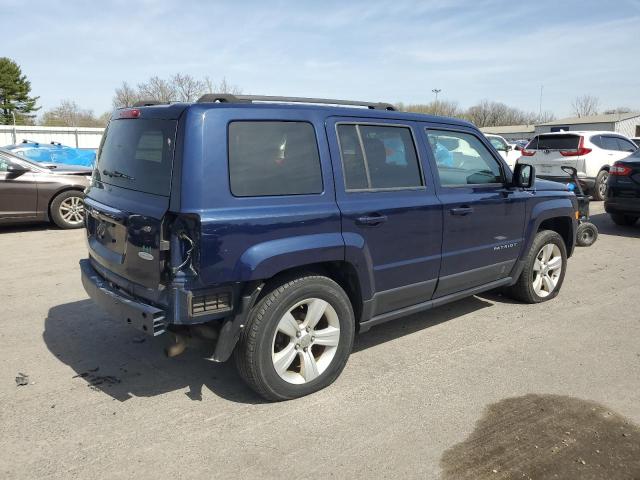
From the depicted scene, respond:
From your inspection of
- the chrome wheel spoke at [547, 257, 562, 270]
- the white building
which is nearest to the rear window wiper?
the chrome wheel spoke at [547, 257, 562, 270]

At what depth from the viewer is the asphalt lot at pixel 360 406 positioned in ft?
9.04

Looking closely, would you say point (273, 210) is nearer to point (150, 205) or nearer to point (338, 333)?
point (150, 205)

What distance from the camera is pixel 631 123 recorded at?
59438 millimetres

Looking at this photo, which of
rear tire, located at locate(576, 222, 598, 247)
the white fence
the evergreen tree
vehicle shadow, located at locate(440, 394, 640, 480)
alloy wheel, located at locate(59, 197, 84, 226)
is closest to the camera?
vehicle shadow, located at locate(440, 394, 640, 480)

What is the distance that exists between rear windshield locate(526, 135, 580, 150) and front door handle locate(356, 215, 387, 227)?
11027 millimetres

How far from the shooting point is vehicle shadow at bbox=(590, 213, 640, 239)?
9547 mm

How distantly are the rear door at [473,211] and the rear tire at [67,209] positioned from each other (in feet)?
24.0

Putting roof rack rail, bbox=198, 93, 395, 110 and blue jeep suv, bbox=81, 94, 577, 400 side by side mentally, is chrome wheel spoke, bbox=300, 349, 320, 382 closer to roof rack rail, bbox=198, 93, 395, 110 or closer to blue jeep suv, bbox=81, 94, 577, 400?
blue jeep suv, bbox=81, 94, 577, 400

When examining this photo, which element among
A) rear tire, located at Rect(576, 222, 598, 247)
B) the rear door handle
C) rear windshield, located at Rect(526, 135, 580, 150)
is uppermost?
rear windshield, located at Rect(526, 135, 580, 150)

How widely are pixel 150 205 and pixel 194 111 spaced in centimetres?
62

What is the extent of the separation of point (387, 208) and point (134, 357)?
2.29 m

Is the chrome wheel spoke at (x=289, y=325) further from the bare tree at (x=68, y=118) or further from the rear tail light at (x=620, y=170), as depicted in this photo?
the bare tree at (x=68, y=118)

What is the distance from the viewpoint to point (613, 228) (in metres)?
10.2

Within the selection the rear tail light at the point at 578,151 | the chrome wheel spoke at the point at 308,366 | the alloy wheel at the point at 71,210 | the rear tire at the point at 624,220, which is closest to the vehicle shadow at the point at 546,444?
the chrome wheel spoke at the point at 308,366
